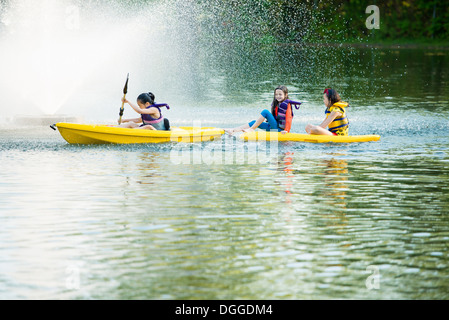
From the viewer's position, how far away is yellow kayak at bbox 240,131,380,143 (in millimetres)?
16031

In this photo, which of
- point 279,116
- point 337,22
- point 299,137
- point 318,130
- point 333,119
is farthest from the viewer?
point 337,22

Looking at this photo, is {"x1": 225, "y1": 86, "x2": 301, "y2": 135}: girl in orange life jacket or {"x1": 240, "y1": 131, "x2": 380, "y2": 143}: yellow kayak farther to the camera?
{"x1": 225, "y1": 86, "x2": 301, "y2": 135}: girl in orange life jacket

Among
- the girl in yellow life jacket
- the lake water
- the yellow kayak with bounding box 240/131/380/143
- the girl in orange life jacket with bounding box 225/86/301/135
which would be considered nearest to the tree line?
the girl in orange life jacket with bounding box 225/86/301/135

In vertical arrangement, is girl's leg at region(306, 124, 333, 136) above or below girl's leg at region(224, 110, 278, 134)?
below

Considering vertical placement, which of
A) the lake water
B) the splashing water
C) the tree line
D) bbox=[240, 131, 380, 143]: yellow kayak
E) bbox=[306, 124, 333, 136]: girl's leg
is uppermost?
the tree line

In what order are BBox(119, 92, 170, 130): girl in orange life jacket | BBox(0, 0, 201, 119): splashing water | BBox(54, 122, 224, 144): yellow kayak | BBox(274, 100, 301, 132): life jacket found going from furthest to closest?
BBox(0, 0, 201, 119): splashing water, BBox(274, 100, 301, 132): life jacket, BBox(119, 92, 170, 130): girl in orange life jacket, BBox(54, 122, 224, 144): yellow kayak

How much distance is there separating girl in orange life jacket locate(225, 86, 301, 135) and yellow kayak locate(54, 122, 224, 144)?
1.36 meters

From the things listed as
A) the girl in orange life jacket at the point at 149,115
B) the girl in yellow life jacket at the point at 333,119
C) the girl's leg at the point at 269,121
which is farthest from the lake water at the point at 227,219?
the girl in orange life jacket at the point at 149,115

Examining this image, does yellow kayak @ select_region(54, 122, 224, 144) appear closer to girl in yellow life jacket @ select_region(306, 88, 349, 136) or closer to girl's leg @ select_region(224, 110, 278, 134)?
girl's leg @ select_region(224, 110, 278, 134)

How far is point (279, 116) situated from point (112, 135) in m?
3.23

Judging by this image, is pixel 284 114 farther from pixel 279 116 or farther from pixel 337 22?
pixel 337 22

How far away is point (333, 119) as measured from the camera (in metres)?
16.3

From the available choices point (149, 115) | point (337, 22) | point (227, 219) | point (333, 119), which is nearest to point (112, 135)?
point (149, 115)

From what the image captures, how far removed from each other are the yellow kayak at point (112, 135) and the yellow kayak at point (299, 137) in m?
1.14
